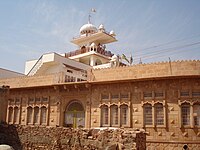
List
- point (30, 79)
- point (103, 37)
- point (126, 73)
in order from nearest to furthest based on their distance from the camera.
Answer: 1. point (126, 73)
2. point (30, 79)
3. point (103, 37)

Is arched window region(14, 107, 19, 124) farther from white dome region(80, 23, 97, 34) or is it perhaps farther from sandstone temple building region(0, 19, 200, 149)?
white dome region(80, 23, 97, 34)

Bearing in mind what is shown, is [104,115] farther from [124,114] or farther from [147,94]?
[147,94]

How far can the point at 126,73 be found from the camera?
1888cm

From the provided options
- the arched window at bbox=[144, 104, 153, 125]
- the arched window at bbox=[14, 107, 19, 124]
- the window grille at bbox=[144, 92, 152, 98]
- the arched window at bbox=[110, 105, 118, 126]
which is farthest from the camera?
the arched window at bbox=[14, 107, 19, 124]

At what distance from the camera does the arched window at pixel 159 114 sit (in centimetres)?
1686

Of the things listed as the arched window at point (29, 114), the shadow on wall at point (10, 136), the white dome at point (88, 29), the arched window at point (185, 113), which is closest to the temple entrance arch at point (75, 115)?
the arched window at point (29, 114)

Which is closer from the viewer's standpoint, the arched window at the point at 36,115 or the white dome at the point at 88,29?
the arched window at the point at 36,115

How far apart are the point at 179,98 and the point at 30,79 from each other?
13485 mm

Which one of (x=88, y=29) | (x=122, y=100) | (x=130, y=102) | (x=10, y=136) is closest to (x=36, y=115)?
(x=10, y=136)

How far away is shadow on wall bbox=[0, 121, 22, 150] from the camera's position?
51.9 ft

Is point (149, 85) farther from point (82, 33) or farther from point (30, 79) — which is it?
point (82, 33)

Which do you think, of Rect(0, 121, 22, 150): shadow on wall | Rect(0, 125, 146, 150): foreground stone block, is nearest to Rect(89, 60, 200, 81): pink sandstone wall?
Rect(0, 125, 146, 150): foreground stone block

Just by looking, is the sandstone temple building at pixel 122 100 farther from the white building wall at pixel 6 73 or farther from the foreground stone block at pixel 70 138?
the white building wall at pixel 6 73

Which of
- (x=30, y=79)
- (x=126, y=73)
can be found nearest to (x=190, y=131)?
(x=126, y=73)
